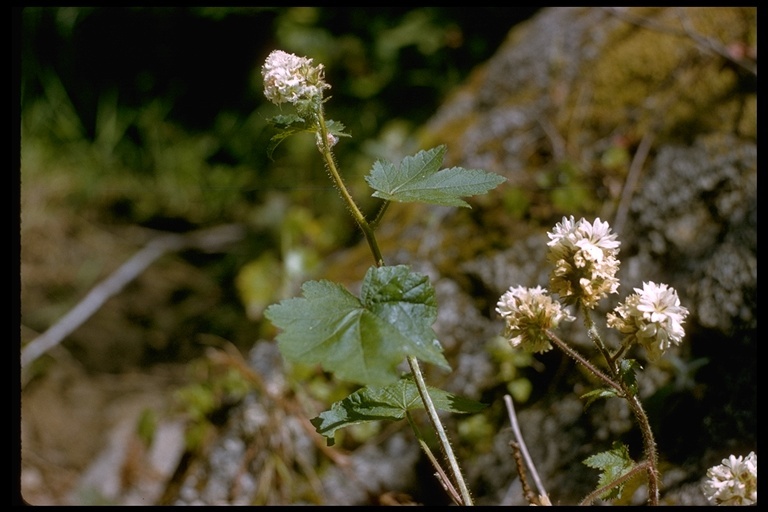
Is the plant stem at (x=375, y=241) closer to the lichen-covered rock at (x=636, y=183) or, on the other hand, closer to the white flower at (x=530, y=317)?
the white flower at (x=530, y=317)

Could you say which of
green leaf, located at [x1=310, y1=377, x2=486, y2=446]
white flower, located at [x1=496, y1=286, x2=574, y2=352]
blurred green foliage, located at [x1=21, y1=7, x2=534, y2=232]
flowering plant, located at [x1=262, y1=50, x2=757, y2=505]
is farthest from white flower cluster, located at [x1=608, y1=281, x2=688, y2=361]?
blurred green foliage, located at [x1=21, y1=7, x2=534, y2=232]

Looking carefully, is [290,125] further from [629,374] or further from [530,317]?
[629,374]

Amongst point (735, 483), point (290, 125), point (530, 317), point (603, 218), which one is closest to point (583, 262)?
point (530, 317)

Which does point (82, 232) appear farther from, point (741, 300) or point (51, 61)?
point (741, 300)

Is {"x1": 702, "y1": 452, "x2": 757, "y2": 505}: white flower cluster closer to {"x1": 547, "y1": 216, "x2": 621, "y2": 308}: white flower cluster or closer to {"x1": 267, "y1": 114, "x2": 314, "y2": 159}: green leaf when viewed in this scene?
{"x1": 547, "y1": 216, "x2": 621, "y2": 308}: white flower cluster

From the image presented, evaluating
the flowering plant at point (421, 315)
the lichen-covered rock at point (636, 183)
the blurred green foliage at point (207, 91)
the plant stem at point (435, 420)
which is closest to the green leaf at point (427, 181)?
the flowering plant at point (421, 315)
